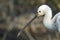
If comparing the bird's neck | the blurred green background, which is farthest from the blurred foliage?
the bird's neck

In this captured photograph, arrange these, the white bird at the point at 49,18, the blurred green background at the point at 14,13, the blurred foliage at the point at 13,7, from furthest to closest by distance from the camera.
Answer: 1. the blurred foliage at the point at 13,7
2. the blurred green background at the point at 14,13
3. the white bird at the point at 49,18

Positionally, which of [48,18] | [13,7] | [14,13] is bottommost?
[14,13]

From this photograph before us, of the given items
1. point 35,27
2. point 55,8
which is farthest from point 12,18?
point 55,8

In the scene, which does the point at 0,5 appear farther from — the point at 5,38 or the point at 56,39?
the point at 56,39

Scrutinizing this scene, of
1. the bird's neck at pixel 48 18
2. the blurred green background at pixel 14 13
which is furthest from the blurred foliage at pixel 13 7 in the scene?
the bird's neck at pixel 48 18

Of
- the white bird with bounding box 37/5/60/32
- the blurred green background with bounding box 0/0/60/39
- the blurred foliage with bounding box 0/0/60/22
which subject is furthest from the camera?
the blurred foliage with bounding box 0/0/60/22

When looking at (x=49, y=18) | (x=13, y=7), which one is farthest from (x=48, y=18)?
(x=13, y=7)

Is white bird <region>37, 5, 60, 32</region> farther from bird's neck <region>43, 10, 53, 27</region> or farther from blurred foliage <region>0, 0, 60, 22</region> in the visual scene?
blurred foliage <region>0, 0, 60, 22</region>

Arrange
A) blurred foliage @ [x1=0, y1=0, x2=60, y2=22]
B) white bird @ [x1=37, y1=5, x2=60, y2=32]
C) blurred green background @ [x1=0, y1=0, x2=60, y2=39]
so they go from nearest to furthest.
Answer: white bird @ [x1=37, y1=5, x2=60, y2=32] → blurred green background @ [x1=0, y1=0, x2=60, y2=39] → blurred foliage @ [x1=0, y1=0, x2=60, y2=22]

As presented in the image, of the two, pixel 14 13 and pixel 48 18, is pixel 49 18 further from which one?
pixel 14 13

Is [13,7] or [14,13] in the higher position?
[13,7]

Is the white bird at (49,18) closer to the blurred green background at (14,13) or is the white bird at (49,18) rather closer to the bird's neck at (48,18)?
the bird's neck at (48,18)

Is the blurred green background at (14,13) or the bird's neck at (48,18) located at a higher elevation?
Result: the bird's neck at (48,18)

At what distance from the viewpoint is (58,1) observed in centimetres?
494
